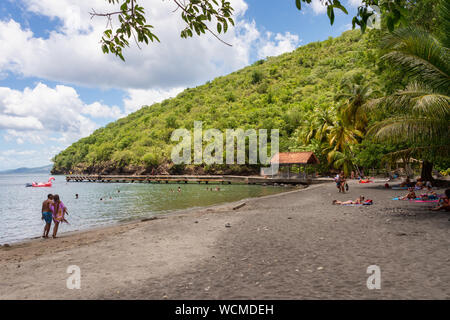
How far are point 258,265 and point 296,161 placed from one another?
42961 millimetres

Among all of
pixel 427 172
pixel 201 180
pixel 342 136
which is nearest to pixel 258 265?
pixel 427 172

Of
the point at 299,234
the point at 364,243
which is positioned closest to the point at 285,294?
the point at 364,243

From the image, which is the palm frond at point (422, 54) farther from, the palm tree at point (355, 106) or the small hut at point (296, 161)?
the small hut at point (296, 161)

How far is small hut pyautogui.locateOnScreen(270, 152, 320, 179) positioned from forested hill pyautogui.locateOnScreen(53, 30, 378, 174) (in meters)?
10.6

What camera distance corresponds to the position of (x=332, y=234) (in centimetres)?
843

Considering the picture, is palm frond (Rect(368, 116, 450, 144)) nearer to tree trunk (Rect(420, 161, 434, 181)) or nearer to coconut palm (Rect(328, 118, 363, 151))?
tree trunk (Rect(420, 161, 434, 181))

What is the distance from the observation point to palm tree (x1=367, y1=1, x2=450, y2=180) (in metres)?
9.95

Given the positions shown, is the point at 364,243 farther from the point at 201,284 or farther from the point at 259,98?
the point at 259,98

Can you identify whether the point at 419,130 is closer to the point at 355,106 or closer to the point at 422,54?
the point at 422,54

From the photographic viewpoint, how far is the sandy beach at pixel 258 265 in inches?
176

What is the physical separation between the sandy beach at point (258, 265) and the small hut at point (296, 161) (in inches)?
1472
